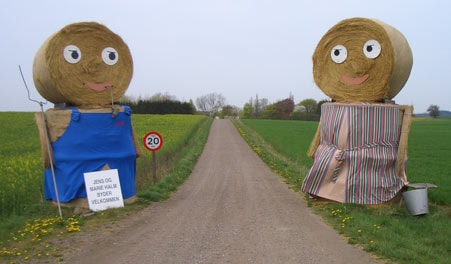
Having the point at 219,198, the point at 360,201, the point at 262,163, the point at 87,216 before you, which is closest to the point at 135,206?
the point at 87,216

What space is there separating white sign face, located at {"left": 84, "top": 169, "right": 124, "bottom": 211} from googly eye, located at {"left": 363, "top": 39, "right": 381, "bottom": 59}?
5.34 metres

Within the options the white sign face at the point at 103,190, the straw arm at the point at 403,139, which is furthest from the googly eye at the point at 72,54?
the straw arm at the point at 403,139

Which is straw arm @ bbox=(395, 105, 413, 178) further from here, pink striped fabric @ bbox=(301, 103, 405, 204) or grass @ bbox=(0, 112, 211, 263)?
grass @ bbox=(0, 112, 211, 263)

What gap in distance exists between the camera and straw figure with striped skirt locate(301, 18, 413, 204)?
8.72 meters

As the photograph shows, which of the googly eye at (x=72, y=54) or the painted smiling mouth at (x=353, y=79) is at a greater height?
the googly eye at (x=72, y=54)

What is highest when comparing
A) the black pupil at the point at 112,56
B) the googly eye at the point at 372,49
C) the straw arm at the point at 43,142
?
the black pupil at the point at 112,56

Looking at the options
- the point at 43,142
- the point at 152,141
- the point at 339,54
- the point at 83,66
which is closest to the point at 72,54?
the point at 83,66

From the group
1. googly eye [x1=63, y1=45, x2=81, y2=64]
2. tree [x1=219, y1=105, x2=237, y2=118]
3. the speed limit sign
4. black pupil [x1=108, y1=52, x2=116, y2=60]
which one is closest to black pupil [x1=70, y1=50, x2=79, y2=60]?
googly eye [x1=63, y1=45, x2=81, y2=64]

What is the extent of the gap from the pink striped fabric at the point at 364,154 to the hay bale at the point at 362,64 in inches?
14.5

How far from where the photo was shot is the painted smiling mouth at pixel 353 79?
29.5ft

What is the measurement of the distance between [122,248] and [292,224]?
294cm

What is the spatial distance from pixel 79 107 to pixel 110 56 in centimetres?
117

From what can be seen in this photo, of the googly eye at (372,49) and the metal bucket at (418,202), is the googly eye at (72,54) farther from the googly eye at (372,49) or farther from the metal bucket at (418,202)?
the metal bucket at (418,202)

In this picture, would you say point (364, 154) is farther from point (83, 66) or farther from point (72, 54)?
point (72, 54)
